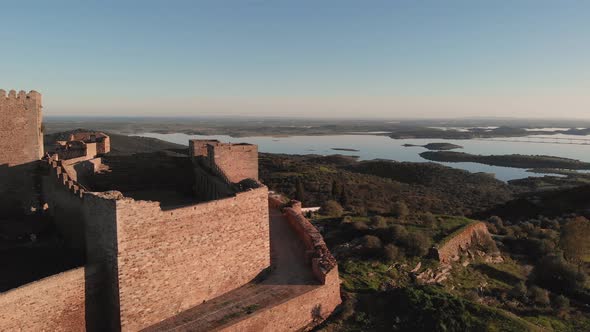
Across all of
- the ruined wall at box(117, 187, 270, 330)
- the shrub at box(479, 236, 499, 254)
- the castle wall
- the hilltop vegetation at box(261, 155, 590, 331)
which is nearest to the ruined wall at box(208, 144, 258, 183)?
the hilltop vegetation at box(261, 155, 590, 331)

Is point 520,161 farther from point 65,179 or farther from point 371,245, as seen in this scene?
point 65,179

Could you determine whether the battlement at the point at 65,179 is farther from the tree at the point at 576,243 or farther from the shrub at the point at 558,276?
the tree at the point at 576,243

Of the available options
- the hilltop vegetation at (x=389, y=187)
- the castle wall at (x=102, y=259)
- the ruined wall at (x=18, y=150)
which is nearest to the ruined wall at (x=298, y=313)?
the castle wall at (x=102, y=259)

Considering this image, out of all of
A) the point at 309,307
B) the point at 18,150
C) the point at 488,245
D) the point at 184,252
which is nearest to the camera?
the point at 184,252

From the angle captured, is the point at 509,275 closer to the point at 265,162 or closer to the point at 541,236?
the point at 541,236

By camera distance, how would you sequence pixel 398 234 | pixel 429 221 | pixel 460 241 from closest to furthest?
pixel 398 234, pixel 460 241, pixel 429 221

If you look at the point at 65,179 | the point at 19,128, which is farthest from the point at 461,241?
the point at 19,128

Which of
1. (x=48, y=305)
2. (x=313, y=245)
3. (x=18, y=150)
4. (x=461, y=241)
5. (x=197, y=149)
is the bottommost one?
(x=461, y=241)
